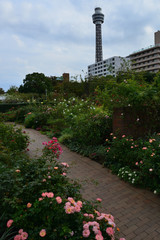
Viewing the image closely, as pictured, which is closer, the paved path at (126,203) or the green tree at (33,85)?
the paved path at (126,203)

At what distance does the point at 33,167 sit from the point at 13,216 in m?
0.76

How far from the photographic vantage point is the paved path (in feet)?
8.18

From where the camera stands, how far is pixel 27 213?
1.83 meters

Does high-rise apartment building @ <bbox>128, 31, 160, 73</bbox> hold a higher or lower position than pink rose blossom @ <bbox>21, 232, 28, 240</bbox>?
higher

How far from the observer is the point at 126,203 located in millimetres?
3148

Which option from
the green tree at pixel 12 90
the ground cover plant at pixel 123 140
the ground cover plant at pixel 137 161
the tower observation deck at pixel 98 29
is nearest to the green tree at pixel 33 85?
the green tree at pixel 12 90

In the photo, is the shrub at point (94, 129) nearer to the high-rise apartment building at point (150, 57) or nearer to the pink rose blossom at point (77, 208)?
the pink rose blossom at point (77, 208)

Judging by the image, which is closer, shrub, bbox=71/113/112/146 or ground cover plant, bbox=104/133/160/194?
ground cover plant, bbox=104/133/160/194

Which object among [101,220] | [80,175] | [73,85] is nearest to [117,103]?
[80,175]

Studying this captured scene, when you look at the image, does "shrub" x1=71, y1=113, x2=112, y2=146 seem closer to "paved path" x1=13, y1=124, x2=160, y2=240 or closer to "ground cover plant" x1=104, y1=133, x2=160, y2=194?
"ground cover plant" x1=104, y1=133, x2=160, y2=194

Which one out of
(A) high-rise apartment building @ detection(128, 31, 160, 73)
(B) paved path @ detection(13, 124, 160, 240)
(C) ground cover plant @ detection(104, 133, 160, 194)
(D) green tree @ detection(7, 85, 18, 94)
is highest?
(A) high-rise apartment building @ detection(128, 31, 160, 73)

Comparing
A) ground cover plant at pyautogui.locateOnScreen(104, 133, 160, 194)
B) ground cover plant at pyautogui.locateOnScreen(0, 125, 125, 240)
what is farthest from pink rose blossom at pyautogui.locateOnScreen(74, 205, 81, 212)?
ground cover plant at pyautogui.locateOnScreen(104, 133, 160, 194)

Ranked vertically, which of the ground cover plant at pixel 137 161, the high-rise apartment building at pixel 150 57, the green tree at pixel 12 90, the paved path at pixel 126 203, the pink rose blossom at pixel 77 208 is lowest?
the paved path at pixel 126 203

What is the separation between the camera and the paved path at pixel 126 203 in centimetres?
249
